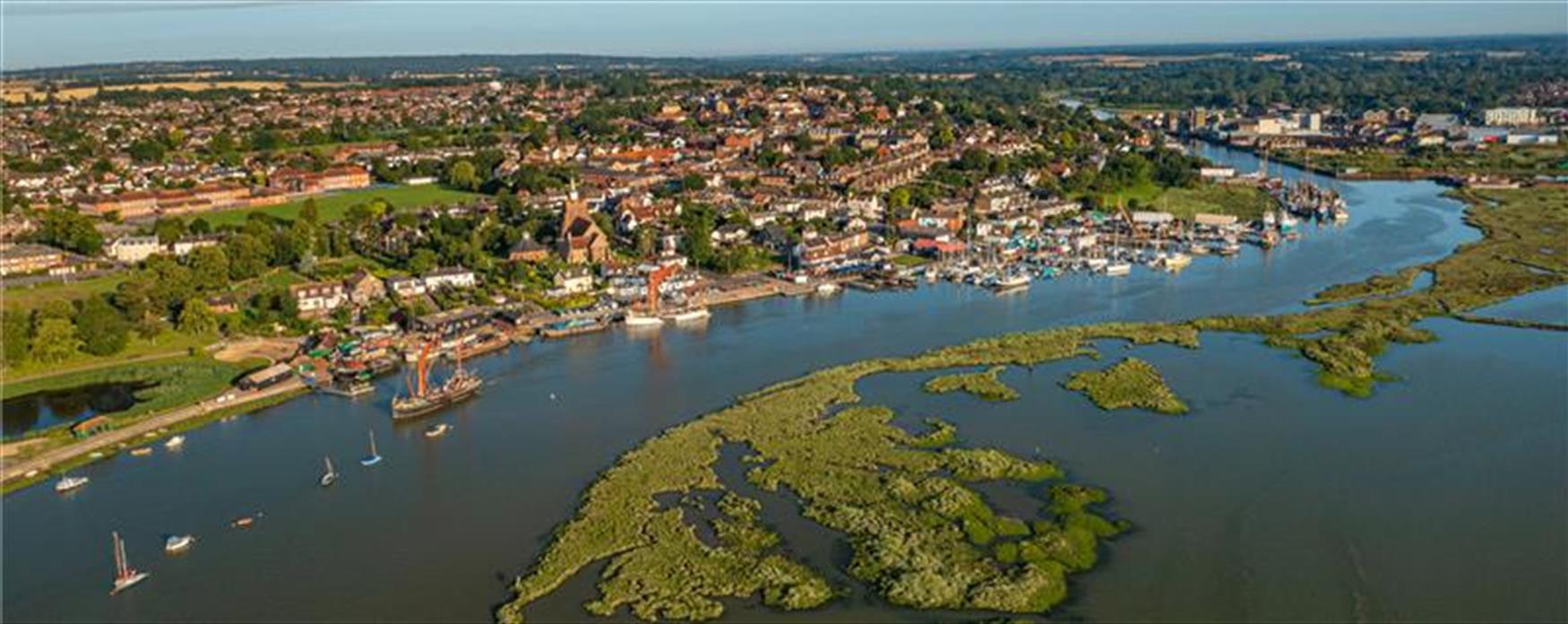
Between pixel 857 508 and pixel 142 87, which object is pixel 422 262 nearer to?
pixel 857 508

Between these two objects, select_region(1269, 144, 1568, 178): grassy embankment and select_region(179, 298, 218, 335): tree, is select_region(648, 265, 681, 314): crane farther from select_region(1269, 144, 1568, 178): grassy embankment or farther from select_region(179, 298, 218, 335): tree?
select_region(1269, 144, 1568, 178): grassy embankment

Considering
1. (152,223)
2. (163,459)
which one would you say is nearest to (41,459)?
(163,459)


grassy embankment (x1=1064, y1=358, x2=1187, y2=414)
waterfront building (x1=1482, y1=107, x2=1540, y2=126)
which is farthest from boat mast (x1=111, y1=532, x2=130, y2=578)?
waterfront building (x1=1482, y1=107, x2=1540, y2=126)

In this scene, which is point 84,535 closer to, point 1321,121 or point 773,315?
point 773,315

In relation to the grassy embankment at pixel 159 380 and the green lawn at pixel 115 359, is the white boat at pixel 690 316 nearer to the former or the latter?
the grassy embankment at pixel 159 380

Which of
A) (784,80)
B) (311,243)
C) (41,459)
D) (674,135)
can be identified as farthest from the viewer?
(784,80)

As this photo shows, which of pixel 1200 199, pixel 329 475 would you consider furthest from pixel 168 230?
pixel 1200 199
